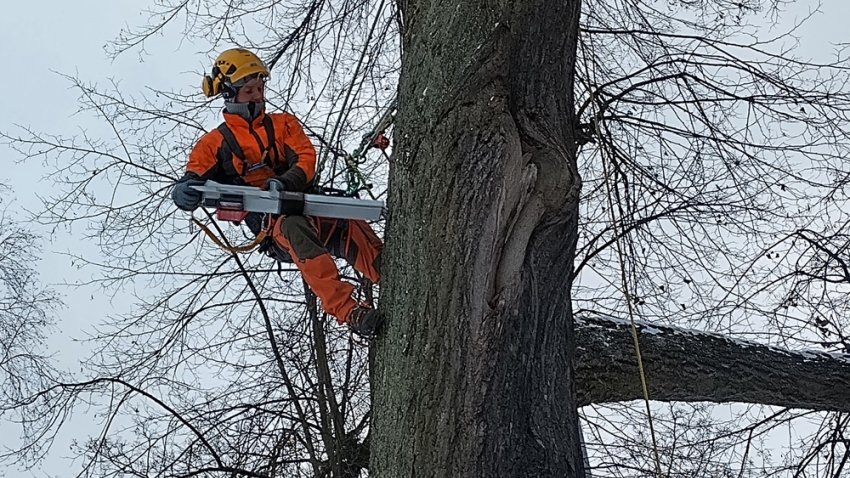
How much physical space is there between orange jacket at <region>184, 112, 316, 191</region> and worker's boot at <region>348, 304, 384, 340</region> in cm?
70

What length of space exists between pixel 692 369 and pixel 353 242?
1762 millimetres

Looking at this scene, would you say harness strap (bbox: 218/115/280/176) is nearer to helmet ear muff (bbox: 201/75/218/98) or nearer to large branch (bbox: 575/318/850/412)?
helmet ear muff (bbox: 201/75/218/98)

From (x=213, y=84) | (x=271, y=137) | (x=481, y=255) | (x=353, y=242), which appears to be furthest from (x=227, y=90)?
(x=481, y=255)

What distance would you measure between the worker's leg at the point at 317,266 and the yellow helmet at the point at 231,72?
2.47 ft

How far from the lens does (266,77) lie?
3.83 meters

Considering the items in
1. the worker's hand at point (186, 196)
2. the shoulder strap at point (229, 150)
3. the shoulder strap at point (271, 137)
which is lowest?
the worker's hand at point (186, 196)

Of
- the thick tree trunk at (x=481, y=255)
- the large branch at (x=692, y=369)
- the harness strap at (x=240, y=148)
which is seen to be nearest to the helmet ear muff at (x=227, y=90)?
the harness strap at (x=240, y=148)

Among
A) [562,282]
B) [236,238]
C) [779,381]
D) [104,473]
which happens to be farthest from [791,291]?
[104,473]

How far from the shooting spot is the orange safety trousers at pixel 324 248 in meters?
3.28

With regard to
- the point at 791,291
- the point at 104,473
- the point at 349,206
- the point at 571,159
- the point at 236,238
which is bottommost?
the point at 104,473

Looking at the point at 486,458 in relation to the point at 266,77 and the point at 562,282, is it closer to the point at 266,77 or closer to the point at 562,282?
the point at 562,282

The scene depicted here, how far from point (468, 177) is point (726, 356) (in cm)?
215

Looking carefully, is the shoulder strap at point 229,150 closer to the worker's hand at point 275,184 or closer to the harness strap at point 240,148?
the harness strap at point 240,148

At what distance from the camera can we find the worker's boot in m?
2.85
